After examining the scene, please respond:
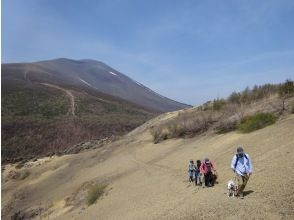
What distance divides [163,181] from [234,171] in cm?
746

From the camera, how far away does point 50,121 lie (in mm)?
70250

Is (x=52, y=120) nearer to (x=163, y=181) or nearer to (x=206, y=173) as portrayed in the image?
(x=163, y=181)

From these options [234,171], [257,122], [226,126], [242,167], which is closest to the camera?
[242,167]

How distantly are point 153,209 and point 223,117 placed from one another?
16.0m

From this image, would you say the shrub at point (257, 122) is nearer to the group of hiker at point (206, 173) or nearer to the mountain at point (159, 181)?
the mountain at point (159, 181)

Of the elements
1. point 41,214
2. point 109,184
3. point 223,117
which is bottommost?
point 41,214

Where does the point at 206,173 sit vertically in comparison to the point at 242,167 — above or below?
below

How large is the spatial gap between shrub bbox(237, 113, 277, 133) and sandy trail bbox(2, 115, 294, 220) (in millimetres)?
471

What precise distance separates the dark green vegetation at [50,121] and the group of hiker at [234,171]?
1396 inches

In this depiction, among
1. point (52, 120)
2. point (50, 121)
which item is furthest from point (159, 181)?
point (52, 120)

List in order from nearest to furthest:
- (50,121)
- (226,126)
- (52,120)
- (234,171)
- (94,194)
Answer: (234,171) → (94,194) → (226,126) → (50,121) → (52,120)

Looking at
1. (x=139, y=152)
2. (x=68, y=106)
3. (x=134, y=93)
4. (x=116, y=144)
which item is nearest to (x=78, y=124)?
(x=68, y=106)

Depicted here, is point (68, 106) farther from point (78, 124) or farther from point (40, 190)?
point (40, 190)

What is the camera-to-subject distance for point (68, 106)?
84875mm
